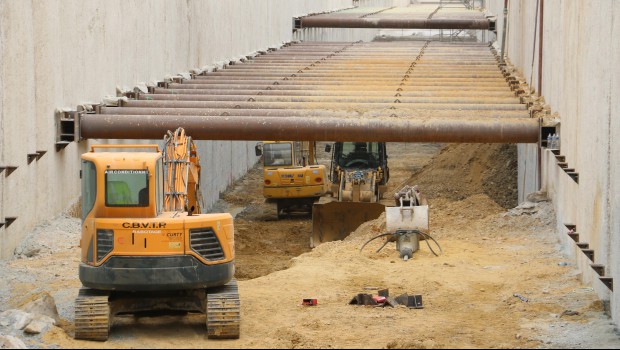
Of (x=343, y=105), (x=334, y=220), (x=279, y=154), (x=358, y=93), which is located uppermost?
(x=358, y=93)

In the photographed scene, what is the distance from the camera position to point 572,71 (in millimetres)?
Answer: 17469

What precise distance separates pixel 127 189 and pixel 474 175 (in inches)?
801

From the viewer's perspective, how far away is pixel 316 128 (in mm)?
19766

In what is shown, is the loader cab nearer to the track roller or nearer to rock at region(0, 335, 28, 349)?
the track roller

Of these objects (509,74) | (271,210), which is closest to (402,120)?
(509,74)

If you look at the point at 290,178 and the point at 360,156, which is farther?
the point at 290,178

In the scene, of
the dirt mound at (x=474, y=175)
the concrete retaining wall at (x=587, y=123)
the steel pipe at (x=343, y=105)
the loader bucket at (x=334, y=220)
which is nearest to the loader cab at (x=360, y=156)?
the dirt mound at (x=474, y=175)

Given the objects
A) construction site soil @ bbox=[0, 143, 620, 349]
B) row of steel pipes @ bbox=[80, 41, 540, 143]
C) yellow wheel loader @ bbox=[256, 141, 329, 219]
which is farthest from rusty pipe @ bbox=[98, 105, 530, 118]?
yellow wheel loader @ bbox=[256, 141, 329, 219]

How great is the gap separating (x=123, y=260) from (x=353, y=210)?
12.8 meters

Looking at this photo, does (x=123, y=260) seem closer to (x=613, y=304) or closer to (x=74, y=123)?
(x=613, y=304)

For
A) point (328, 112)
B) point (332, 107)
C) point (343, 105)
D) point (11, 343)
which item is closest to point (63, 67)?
point (328, 112)

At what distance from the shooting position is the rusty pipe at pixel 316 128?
64.0ft

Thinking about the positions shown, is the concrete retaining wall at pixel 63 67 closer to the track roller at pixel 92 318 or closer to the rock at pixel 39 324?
the rock at pixel 39 324

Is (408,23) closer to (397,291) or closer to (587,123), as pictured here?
(397,291)
